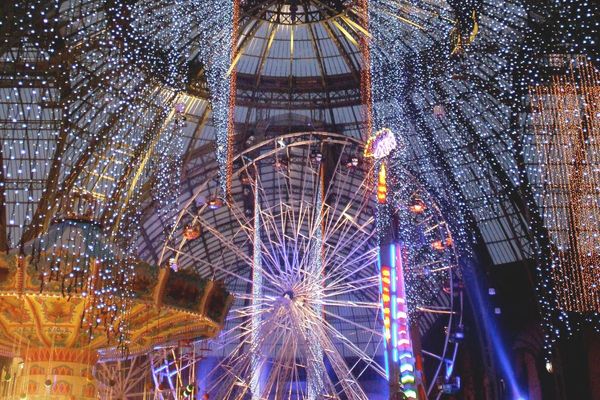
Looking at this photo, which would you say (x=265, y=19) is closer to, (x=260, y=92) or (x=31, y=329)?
(x=260, y=92)

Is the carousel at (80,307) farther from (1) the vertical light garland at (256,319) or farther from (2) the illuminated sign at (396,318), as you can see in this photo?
(2) the illuminated sign at (396,318)

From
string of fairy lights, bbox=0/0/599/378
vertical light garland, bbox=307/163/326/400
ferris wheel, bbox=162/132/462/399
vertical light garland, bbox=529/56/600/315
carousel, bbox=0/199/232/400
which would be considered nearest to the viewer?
carousel, bbox=0/199/232/400

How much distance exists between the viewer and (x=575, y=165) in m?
28.8

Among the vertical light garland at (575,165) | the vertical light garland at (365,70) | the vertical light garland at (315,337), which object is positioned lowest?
the vertical light garland at (315,337)

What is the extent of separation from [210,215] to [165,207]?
8904mm

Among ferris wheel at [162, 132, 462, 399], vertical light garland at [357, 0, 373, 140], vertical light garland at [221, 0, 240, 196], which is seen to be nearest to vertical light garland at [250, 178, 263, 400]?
ferris wheel at [162, 132, 462, 399]

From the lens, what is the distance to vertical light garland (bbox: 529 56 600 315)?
2625 cm

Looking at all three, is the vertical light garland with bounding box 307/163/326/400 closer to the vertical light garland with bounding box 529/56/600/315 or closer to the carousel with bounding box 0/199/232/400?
the carousel with bounding box 0/199/232/400

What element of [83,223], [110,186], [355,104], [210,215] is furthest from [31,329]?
[210,215]

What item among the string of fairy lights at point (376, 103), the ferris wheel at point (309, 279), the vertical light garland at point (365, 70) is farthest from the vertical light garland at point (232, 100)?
the vertical light garland at point (365, 70)

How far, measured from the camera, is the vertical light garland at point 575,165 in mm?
26250

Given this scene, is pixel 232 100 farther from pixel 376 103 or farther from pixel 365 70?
pixel 376 103

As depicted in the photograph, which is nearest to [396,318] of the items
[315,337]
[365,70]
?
[315,337]

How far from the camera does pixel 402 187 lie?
29203 mm
